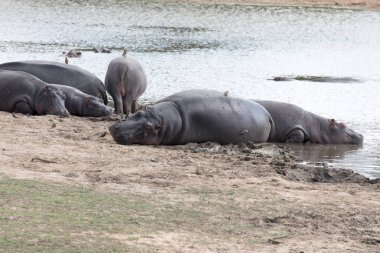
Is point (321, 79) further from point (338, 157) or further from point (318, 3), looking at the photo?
point (318, 3)

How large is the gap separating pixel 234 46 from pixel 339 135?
12637 mm

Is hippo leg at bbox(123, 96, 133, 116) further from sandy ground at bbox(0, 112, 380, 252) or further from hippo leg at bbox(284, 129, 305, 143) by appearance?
hippo leg at bbox(284, 129, 305, 143)

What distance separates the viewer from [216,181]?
763cm

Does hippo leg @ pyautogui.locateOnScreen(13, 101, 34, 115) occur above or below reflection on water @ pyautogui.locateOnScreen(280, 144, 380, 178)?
above

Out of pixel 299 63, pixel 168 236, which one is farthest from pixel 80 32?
pixel 168 236

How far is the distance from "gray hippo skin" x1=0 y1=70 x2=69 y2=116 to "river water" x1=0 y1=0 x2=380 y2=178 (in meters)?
2.67

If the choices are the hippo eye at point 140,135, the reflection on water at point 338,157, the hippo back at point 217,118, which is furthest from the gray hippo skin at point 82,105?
the reflection on water at point 338,157

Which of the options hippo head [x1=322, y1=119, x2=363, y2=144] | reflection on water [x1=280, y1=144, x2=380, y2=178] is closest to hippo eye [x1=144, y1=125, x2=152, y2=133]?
reflection on water [x1=280, y1=144, x2=380, y2=178]

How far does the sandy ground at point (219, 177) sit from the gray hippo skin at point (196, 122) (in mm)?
177

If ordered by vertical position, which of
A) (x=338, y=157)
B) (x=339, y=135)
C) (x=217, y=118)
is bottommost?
(x=338, y=157)

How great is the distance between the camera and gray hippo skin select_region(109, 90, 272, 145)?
9.85 metres

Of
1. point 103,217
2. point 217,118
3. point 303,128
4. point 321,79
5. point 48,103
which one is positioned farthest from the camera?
point 321,79

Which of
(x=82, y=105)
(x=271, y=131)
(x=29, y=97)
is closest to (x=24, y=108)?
(x=29, y=97)

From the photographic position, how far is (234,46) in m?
23.8
